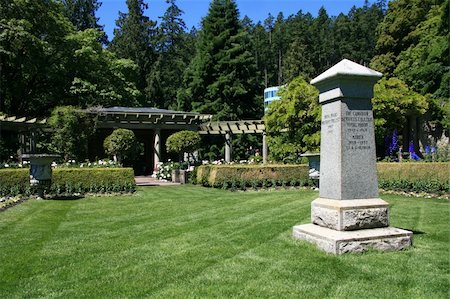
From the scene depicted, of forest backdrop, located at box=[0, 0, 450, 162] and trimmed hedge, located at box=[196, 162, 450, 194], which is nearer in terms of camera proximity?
trimmed hedge, located at box=[196, 162, 450, 194]

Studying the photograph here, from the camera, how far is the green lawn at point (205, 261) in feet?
12.6

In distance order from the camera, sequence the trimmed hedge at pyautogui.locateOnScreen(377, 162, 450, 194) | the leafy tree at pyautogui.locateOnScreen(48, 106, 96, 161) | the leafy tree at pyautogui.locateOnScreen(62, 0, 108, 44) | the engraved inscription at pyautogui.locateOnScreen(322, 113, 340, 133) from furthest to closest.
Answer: the leafy tree at pyautogui.locateOnScreen(62, 0, 108, 44), the leafy tree at pyautogui.locateOnScreen(48, 106, 96, 161), the trimmed hedge at pyautogui.locateOnScreen(377, 162, 450, 194), the engraved inscription at pyautogui.locateOnScreen(322, 113, 340, 133)

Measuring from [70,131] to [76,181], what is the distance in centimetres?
682

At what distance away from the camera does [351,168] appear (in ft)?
17.7

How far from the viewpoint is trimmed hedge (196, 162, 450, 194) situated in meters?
12.4

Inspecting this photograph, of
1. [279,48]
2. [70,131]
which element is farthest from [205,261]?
[279,48]

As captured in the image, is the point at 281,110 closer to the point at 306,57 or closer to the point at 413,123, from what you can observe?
the point at 413,123

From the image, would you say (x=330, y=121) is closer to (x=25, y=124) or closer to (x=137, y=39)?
(x=25, y=124)

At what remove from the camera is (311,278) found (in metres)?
4.10

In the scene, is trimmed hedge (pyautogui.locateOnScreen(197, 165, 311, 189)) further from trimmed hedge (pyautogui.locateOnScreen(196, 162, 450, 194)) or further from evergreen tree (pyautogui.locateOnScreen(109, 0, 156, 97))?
evergreen tree (pyautogui.locateOnScreen(109, 0, 156, 97))

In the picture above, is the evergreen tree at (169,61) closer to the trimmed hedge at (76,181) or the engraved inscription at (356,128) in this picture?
the trimmed hedge at (76,181)

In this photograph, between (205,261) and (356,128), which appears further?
(356,128)

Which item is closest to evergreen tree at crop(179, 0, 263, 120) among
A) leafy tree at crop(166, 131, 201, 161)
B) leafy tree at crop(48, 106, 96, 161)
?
leafy tree at crop(166, 131, 201, 161)

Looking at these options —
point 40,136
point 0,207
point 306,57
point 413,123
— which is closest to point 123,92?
point 40,136
